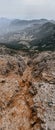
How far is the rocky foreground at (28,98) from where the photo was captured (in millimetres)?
40281

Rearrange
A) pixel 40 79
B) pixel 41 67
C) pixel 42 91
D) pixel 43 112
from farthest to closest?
pixel 41 67
pixel 40 79
pixel 42 91
pixel 43 112

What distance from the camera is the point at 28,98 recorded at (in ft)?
150

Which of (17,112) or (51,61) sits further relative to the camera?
(51,61)

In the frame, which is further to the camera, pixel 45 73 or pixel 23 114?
pixel 45 73

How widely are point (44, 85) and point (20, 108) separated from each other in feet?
22.4

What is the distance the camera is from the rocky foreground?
Answer: 40.3 metres

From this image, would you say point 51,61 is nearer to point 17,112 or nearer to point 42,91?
point 42,91

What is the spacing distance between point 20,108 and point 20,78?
11.1 m

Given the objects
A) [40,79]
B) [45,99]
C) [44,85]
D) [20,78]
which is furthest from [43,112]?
[20,78]

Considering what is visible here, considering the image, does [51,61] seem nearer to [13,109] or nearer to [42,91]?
[42,91]

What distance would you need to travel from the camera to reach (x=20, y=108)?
4381cm

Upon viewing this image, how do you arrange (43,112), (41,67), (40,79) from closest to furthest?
(43,112) < (40,79) < (41,67)

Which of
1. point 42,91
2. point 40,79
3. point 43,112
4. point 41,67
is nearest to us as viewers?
point 43,112

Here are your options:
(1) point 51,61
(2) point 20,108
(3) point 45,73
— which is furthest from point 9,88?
(1) point 51,61
